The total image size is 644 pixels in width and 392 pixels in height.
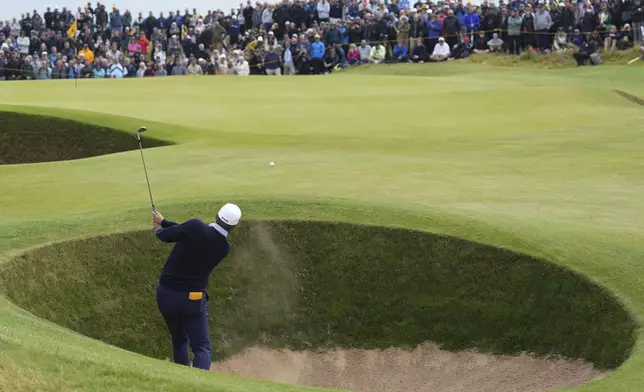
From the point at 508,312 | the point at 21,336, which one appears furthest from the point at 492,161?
the point at 21,336

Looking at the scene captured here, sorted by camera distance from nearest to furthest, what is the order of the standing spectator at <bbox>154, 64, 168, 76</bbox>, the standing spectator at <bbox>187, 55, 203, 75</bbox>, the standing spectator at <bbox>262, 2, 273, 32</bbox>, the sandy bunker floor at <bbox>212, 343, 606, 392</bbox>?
the sandy bunker floor at <bbox>212, 343, 606, 392</bbox> < the standing spectator at <bbox>187, 55, 203, 75</bbox> < the standing spectator at <bbox>154, 64, 168, 76</bbox> < the standing spectator at <bbox>262, 2, 273, 32</bbox>

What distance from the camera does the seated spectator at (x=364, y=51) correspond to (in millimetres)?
48875

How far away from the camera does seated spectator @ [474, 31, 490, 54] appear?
47.5 metres

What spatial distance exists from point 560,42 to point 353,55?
33.1 feet

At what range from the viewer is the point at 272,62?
160ft

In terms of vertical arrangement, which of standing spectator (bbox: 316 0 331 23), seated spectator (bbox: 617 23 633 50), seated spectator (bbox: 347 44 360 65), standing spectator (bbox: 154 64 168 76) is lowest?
standing spectator (bbox: 154 64 168 76)

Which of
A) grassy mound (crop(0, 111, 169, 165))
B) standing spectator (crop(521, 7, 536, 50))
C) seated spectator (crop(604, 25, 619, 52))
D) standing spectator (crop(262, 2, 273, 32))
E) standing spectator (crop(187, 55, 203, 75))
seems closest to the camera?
grassy mound (crop(0, 111, 169, 165))

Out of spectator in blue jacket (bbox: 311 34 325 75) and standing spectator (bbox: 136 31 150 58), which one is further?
standing spectator (bbox: 136 31 150 58)

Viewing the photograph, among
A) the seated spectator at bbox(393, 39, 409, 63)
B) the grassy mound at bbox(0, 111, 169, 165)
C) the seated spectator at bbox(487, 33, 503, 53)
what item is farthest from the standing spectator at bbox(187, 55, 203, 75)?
the grassy mound at bbox(0, 111, 169, 165)

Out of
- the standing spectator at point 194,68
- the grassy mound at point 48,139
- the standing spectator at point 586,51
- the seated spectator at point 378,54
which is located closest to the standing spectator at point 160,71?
the standing spectator at point 194,68

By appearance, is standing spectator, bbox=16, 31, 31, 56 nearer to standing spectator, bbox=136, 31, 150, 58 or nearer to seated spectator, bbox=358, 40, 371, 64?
standing spectator, bbox=136, 31, 150, 58

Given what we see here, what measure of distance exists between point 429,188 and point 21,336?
1077 centimetres

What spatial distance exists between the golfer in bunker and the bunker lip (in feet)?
6.48

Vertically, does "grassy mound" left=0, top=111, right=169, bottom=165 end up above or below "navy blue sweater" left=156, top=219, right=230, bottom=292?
below
